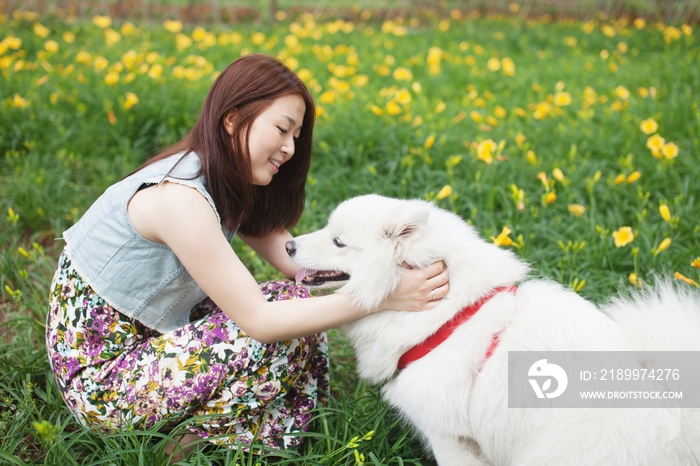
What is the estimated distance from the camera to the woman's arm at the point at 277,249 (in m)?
2.25

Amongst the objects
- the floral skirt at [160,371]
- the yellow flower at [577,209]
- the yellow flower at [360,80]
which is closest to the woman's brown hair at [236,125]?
the floral skirt at [160,371]

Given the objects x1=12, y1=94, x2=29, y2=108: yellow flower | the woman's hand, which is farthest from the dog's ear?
x1=12, y1=94, x2=29, y2=108: yellow flower

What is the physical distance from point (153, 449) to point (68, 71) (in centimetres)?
368

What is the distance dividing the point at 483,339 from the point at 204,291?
3.13 feet

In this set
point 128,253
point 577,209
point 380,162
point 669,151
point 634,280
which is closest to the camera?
point 128,253

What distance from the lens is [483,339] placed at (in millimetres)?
1574

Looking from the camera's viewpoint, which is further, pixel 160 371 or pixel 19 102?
pixel 19 102

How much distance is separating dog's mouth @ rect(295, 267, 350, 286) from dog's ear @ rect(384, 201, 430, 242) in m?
0.26

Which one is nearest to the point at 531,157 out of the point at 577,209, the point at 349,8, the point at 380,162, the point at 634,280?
the point at 577,209

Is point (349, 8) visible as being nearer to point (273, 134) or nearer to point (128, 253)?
point (273, 134)

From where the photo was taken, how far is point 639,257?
2.55 meters

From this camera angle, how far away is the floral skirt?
1.68 meters

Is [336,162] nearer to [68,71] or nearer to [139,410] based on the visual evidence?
[139,410]

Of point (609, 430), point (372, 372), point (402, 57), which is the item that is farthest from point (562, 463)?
point (402, 57)
